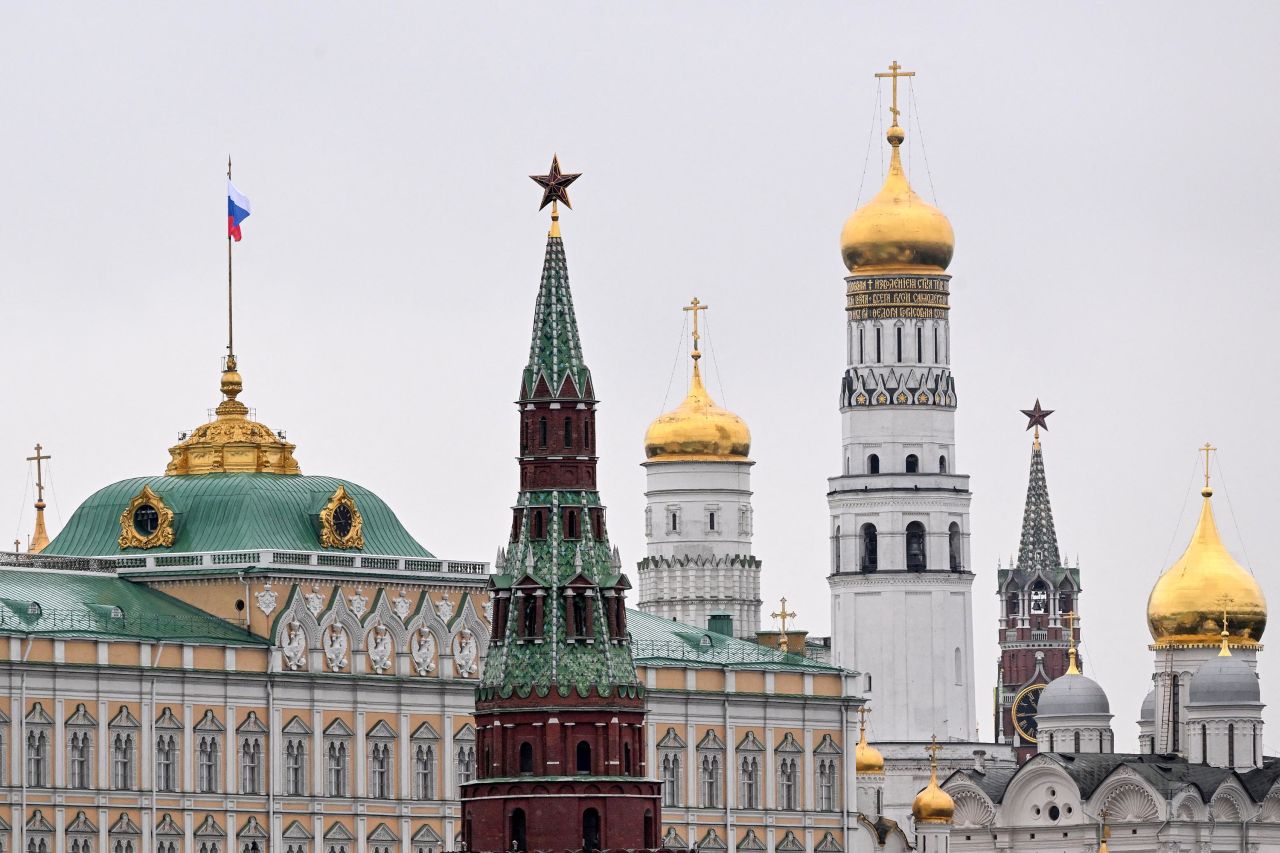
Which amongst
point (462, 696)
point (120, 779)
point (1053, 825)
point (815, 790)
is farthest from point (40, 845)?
point (1053, 825)

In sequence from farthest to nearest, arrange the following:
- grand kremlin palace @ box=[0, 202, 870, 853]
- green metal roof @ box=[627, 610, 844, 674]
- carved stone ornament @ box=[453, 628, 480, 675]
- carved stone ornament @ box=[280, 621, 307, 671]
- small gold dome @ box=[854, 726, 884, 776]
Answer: small gold dome @ box=[854, 726, 884, 776] → green metal roof @ box=[627, 610, 844, 674] → carved stone ornament @ box=[453, 628, 480, 675] → carved stone ornament @ box=[280, 621, 307, 671] → grand kremlin palace @ box=[0, 202, 870, 853]

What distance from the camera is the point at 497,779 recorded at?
385 feet

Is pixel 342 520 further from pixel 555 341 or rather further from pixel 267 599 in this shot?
pixel 555 341

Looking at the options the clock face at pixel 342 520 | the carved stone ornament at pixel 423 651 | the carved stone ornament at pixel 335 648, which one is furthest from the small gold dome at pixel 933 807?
the carved stone ornament at pixel 335 648

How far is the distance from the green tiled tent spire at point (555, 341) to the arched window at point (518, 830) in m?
9.66

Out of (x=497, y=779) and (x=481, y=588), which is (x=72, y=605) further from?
(x=497, y=779)

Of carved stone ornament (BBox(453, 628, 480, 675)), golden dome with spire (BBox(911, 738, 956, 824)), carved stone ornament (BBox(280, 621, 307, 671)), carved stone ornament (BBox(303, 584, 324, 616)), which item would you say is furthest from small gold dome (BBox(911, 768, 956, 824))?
carved stone ornament (BBox(280, 621, 307, 671))

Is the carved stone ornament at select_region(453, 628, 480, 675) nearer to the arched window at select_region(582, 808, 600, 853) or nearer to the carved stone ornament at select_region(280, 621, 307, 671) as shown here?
the carved stone ornament at select_region(280, 621, 307, 671)

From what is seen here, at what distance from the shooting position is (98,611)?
15112 centimetres

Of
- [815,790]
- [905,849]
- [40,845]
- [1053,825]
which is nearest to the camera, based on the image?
[40,845]

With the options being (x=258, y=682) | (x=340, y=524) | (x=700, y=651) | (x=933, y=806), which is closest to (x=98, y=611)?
(x=258, y=682)

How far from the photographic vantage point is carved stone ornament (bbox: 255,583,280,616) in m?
153

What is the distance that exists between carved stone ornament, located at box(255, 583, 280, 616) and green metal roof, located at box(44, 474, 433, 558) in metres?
1.69

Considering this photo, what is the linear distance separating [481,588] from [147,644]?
42.5ft
